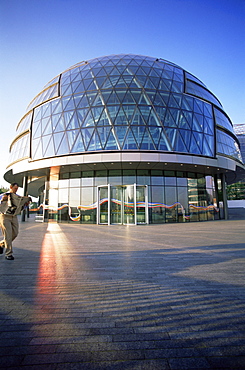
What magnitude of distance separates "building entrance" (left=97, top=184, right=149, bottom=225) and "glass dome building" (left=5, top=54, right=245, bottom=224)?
0.10m

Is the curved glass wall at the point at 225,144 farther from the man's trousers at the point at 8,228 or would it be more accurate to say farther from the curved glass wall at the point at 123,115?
the man's trousers at the point at 8,228

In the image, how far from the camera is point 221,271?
4691mm

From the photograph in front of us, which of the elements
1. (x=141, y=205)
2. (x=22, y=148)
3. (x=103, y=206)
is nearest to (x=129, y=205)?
(x=141, y=205)

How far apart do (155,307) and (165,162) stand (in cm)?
1760

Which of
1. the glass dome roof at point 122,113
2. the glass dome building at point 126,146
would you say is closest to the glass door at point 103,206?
the glass dome building at point 126,146

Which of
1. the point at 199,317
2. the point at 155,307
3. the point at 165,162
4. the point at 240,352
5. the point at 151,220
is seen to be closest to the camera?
the point at 240,352

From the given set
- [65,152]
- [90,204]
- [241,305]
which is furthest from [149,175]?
[241,305]

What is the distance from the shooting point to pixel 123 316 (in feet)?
9.02

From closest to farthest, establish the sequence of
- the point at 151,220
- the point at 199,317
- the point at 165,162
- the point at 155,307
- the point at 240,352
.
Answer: the point at 240,352 → the point at 199,317 → the point at 155,307 → the point at 165,162 → the point at 151,220

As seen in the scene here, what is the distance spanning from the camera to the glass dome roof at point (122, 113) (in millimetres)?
20438

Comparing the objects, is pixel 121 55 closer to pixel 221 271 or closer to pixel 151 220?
pixel 151 220

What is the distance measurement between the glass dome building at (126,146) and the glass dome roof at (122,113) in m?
0.11

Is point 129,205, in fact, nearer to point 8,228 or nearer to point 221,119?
point 8,228

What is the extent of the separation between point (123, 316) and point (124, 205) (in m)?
18.2
